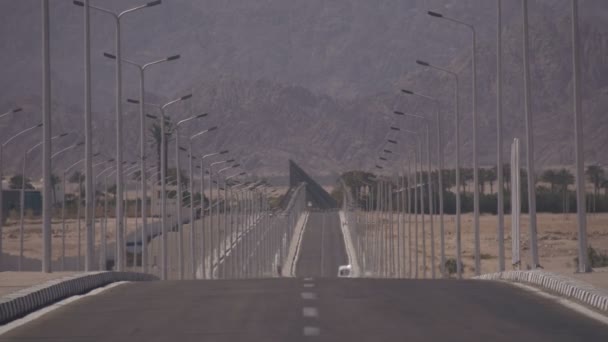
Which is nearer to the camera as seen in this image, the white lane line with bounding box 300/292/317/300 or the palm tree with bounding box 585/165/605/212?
the white lane line with bounding box 300/292/317/300

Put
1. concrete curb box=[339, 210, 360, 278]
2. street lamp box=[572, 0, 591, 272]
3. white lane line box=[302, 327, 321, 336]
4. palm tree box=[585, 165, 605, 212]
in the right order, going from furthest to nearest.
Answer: palm tree box=[585, 165, 605, 212], concrete curb box=[339, 210, 360, 278], street lamp box=[572, 0, 591, 272], white lane line box=[302, 327, 321, 336]

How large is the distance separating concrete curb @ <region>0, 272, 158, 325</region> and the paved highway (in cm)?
47

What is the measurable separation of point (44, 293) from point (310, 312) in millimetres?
5210

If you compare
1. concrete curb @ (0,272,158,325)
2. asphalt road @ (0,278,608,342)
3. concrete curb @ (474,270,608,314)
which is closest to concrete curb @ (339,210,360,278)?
concrete curb @ (474,270,608,314)

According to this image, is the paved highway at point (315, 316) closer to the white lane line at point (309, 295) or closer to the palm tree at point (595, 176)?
the white lane line at point (309, 295)

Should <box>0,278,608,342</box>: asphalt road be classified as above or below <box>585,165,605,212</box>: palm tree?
below

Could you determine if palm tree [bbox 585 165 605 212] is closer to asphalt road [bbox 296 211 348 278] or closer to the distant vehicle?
asphalt road [bbox 296 211 348 278]

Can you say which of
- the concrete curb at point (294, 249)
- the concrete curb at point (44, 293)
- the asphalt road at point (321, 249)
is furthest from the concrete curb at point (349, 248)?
the concrete curb at point (44, 293)

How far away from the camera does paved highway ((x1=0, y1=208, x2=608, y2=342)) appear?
55.8 feet

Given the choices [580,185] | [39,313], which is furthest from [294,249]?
[39,313]

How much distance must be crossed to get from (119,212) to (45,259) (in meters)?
15.5

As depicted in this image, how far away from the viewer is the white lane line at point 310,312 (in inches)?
768

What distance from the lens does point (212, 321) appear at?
19062mm

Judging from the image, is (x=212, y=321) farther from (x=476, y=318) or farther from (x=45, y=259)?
(x=45, y=259)
